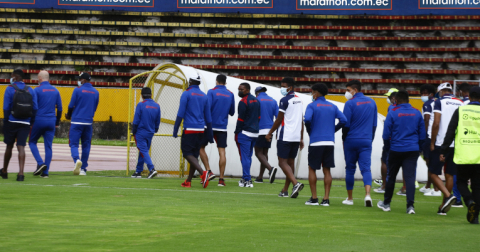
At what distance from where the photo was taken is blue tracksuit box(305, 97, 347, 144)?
8555 mm

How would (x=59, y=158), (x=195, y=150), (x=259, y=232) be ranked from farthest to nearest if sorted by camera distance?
(x=59, y=158) → (x=195, y=150) → (x=259, y=232)

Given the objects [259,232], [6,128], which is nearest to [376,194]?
[259,232]

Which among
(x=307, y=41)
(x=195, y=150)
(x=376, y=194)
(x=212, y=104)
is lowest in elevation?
(x=376, y=194)

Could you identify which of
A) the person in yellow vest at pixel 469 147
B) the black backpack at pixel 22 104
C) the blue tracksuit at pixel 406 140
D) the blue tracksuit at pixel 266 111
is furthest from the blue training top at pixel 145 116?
the person in yellow vest at pixel 469 147

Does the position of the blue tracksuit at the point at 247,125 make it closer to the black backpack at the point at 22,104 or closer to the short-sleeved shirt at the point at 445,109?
the short-sleeved shirt at the point at 445,109

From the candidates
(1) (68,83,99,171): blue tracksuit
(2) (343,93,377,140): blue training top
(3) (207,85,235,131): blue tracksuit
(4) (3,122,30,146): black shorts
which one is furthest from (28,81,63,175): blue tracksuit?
(2) (343,93,377,140): blue training top

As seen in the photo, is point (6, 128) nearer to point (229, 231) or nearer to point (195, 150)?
point (195, 150)

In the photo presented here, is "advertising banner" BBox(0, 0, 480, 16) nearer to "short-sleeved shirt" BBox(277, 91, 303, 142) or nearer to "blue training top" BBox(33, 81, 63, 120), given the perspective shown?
"blue training top" BBox(33, 81, 63, 120)

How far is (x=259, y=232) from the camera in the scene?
20.1 ft

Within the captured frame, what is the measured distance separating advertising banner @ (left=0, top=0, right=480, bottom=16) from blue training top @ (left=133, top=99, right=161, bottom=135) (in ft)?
46.7

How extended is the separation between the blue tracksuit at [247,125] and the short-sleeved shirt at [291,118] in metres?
2.23

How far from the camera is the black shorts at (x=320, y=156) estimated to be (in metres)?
8.55

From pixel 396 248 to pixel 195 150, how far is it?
5865 mm

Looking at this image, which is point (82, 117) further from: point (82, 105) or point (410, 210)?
point (410, 210)
